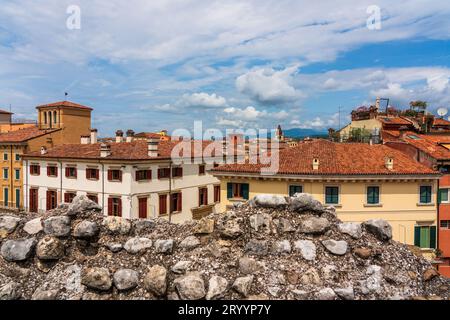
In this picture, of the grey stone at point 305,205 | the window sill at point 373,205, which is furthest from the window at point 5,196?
the grey stone at point 305,205

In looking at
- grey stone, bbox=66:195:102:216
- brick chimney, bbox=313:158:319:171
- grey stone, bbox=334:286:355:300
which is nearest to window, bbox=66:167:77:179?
brick chimney, bbox=313:158:319:171

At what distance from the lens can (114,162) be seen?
2780cm

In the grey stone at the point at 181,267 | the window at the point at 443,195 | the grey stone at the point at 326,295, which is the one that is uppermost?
the grey stone at the point at 181,267

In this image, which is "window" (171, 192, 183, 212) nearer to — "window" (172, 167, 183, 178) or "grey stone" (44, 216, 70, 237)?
"window" (172, 167, 183, 178)

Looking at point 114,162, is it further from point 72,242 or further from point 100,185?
point 72,242

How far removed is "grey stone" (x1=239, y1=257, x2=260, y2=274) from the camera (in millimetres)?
5840

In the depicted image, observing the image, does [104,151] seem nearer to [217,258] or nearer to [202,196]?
[202,196]

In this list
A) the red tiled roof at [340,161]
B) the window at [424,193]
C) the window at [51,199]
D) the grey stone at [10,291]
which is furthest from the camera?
the window at [51,199]

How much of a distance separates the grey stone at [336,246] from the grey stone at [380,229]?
0.81 metres

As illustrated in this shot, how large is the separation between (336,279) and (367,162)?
1784 centimetres

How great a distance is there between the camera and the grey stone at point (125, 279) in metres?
5.73

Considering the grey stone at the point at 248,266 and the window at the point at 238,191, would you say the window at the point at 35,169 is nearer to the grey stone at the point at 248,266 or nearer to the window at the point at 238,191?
the window at the point at 238,191

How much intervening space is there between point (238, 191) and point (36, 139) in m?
25.3

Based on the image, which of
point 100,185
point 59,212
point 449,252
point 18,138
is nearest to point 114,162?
point 100,185
